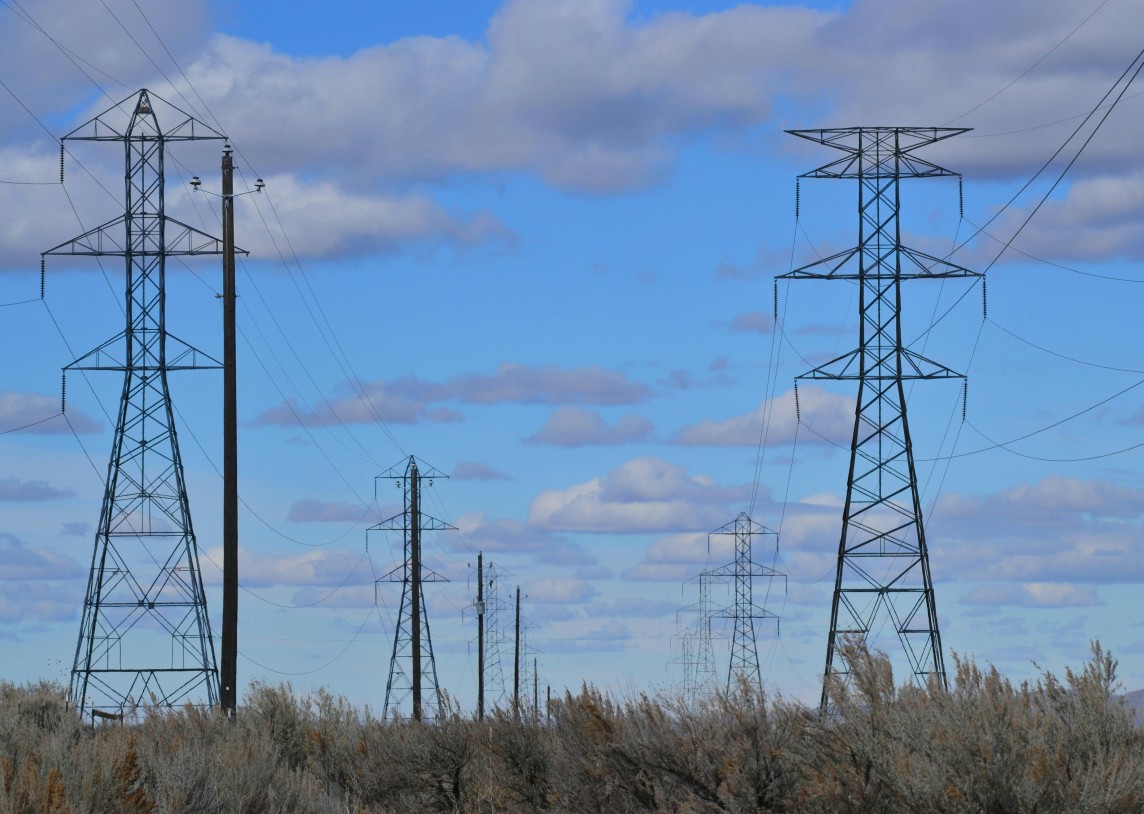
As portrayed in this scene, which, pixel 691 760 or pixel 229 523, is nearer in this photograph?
pixel 691 760

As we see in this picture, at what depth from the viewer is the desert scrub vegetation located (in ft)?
38.9

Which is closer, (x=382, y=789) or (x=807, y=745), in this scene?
(x=807, y=745)

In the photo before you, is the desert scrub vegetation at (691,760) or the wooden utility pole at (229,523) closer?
the desert scrub vegetation at (691,760)

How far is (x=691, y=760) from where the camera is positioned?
16516 millimetres

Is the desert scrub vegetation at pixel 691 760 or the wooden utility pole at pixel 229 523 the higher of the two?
the wooden utility pole at pixel 229 523

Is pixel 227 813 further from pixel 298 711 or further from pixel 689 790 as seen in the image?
pixel 298 711

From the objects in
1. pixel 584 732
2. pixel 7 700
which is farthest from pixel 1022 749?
pixel 7 700

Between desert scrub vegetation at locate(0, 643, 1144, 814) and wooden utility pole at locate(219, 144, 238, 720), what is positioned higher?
wooden utility pole at locate(219, 144, 238, 720)

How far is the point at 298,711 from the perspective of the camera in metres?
29.3

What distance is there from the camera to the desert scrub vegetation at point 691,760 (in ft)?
38.9

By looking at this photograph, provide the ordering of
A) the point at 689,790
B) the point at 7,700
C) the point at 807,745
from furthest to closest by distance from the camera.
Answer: the point at 7,700
the point at 689,790
the point at 807,745

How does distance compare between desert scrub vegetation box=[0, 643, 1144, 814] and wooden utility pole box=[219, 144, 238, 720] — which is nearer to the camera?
desert scrub vegetation box=[0, 643, 1144, 814]

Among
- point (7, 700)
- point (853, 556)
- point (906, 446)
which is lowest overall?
point (7, 700)

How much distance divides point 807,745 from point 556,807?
5.84 m
